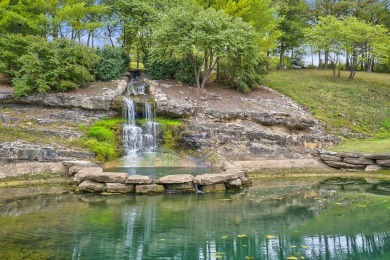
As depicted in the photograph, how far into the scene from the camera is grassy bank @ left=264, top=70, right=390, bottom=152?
87.1ft

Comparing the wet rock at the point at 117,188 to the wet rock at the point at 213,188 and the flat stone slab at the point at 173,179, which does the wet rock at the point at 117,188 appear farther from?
the wet rock at the point at 213,188

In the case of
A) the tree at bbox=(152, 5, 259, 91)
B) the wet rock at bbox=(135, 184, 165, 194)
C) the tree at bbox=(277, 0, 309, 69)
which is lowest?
the wet rock at bbox=(135, 184, 165, 194)

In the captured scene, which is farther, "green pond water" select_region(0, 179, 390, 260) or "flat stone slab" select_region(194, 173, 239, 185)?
"flat stone slab" select_region(194, 173, 239, 185)

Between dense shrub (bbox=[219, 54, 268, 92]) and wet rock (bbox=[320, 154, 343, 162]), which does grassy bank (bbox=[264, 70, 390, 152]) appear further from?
dense shrub (bbox=[219, 54, 268, 92])

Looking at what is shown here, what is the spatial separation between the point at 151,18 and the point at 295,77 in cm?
1683

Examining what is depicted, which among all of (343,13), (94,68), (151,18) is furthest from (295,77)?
(94,68)

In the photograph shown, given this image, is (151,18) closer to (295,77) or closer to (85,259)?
(295,77)

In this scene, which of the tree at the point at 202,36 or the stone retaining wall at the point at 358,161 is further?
the tree at the point at 202,36

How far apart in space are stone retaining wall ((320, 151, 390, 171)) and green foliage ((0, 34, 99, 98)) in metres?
16.8

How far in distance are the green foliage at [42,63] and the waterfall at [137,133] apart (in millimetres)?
4066

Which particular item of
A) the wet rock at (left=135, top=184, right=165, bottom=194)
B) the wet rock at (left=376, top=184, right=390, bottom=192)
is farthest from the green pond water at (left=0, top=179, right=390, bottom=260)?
the wet rock at (left=376, top=184, right=390, bottom=192)

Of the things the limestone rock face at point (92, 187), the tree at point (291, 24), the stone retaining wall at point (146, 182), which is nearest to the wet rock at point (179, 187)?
the stone retaining wall at point (146, 182)

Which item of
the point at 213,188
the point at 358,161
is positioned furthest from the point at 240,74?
the point at 213,188

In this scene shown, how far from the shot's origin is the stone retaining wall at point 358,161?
2106 centimetres
